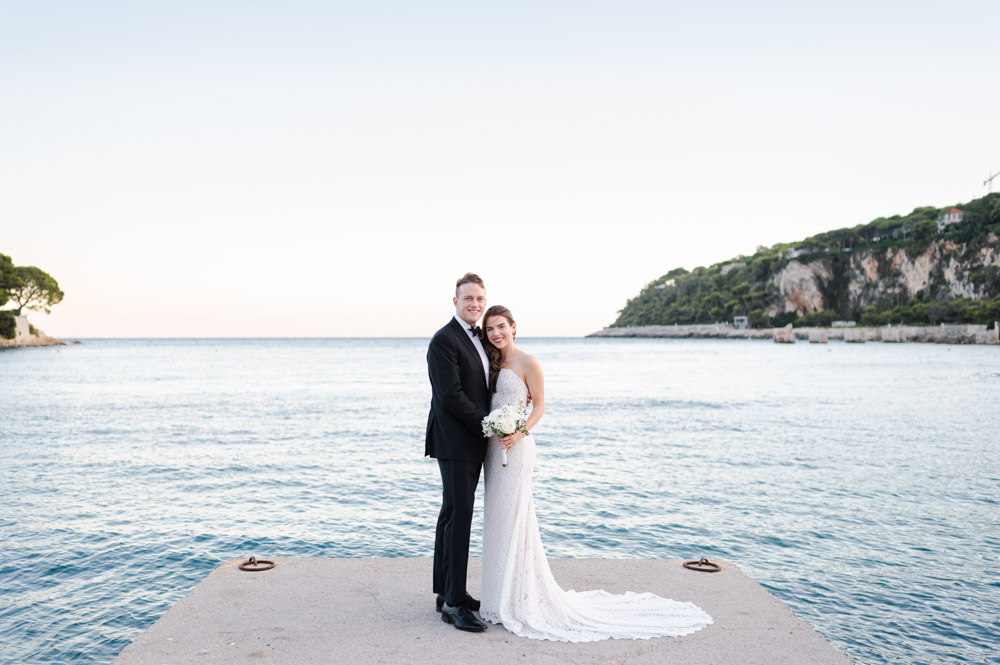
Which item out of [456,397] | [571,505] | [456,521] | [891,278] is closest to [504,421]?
[456,397]

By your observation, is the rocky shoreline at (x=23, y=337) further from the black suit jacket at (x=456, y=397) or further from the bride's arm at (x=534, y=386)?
the bride's arm at (x=534, y=386)

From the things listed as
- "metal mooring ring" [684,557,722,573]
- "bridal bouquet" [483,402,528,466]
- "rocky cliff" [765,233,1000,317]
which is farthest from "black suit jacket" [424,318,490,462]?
"rocky cliff" [765,233,1000,317]

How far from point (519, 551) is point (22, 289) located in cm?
12188

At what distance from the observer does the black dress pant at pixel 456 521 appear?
486 cm

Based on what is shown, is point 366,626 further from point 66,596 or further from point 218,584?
point 66,596

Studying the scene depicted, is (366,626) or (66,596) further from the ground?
(366,626)

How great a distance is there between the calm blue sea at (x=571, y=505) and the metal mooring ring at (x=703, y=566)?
1528mm

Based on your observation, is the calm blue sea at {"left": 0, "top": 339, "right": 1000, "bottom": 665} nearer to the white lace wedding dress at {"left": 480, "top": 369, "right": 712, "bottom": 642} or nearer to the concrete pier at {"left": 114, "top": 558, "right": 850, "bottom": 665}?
the concrete pier at {"left": 114, "top": 558, "right": 850, "bottom": 665}

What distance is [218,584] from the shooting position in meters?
5.68

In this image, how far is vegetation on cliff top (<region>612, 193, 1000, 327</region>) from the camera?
126 meters

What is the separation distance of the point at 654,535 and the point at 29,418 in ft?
83.5

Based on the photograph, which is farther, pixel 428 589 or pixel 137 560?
pixel 137 560

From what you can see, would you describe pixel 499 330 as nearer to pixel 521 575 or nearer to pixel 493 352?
pixel 493 352

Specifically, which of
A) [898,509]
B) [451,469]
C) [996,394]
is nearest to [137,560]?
[451,469]
